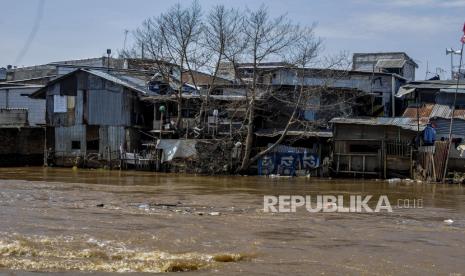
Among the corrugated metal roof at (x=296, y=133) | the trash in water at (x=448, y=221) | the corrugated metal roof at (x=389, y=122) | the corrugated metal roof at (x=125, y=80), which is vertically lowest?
the trash in water at (x=448, y=221)

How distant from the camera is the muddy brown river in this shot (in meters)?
8.47

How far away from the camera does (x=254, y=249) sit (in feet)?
31.8

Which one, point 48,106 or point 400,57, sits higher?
point 400,57

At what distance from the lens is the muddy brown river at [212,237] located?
8.47 m

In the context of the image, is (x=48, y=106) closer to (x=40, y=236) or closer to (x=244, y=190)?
(x=244, y=190)

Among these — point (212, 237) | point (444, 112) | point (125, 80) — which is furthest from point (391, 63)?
point (212, 237)

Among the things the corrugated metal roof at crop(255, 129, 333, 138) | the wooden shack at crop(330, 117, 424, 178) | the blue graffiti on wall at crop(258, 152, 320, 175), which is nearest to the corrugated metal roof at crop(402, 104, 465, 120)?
the wooden shack at crop(330, 117, 424, 178)

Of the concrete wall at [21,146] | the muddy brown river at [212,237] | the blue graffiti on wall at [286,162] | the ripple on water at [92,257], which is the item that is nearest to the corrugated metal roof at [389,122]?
the blue graffiti on wall at [286,162]

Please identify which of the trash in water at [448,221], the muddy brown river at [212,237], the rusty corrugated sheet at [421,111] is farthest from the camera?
the rusty corrugated sheet at [421,111]

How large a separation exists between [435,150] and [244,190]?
1106cm

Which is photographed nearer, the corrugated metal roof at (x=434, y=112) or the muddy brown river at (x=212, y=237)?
the muddy brown river at (x=212, y=237)

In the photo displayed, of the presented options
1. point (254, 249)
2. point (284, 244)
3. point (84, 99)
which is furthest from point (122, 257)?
point (84, 99)

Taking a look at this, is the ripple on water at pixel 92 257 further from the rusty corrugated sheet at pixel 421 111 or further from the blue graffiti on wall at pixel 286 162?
the rusty corrugated sheet at pixel 421 111

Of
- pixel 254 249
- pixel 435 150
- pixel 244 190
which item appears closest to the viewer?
pixel 254 249
